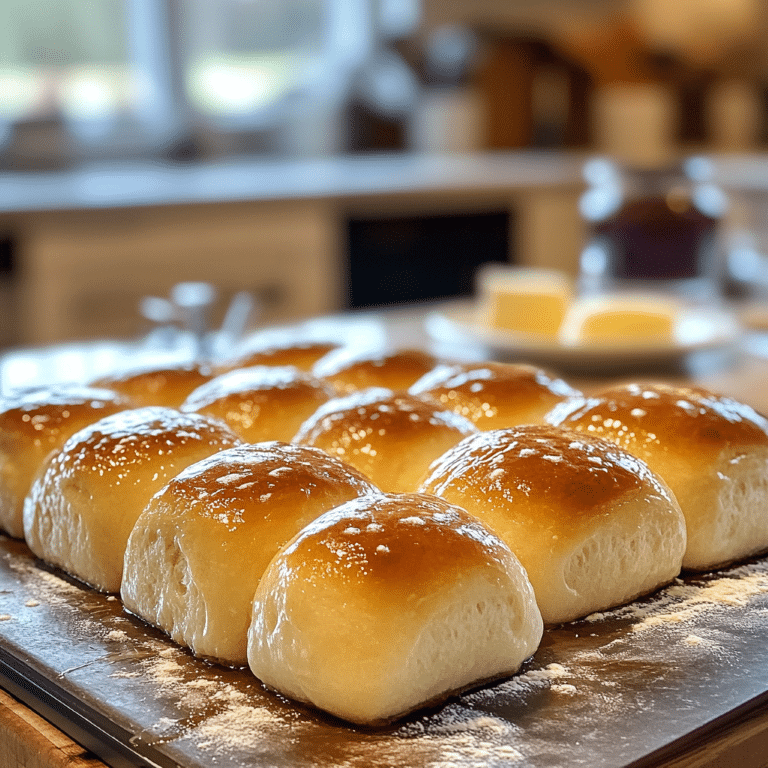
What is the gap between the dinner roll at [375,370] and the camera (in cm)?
113

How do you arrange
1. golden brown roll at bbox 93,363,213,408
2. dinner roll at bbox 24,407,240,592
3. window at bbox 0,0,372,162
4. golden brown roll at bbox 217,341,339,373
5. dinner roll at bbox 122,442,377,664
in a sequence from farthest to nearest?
window at bbox 0,0,372,162 → golden brown roll at bbox 217,341,339,373 → golden brown roll at bbox 93,363,213,408 → dinner roll at bbox 24,407,240,592 → dinner roll at bbox 122,442,377,664

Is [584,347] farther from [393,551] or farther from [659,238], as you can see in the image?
[393,551]

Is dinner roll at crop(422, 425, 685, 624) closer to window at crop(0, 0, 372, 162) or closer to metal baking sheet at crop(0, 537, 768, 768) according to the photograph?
metal baking sheet at crop(0, 537, 768, 768)

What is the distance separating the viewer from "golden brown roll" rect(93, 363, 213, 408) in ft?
3.59

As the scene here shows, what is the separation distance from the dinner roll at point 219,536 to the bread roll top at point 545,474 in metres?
0.08

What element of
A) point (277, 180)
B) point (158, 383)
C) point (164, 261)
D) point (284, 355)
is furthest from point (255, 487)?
point (277, 180)

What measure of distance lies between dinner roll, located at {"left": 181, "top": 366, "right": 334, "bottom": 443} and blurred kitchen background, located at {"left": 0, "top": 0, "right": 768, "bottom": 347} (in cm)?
75

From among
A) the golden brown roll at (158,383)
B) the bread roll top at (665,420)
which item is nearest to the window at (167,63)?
the golden brown roll at (158,383)

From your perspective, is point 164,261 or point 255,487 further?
point 164,261

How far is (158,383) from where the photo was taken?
111 centimetres

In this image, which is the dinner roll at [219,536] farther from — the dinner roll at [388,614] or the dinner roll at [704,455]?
the dinner roll at [704,455]

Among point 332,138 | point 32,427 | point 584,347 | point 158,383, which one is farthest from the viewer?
point 332,138

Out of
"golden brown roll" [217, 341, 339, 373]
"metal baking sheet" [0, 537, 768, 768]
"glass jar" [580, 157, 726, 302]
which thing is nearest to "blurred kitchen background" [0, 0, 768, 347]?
"glass jar" [580, 157, 726, 302]

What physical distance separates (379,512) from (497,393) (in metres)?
0.35
